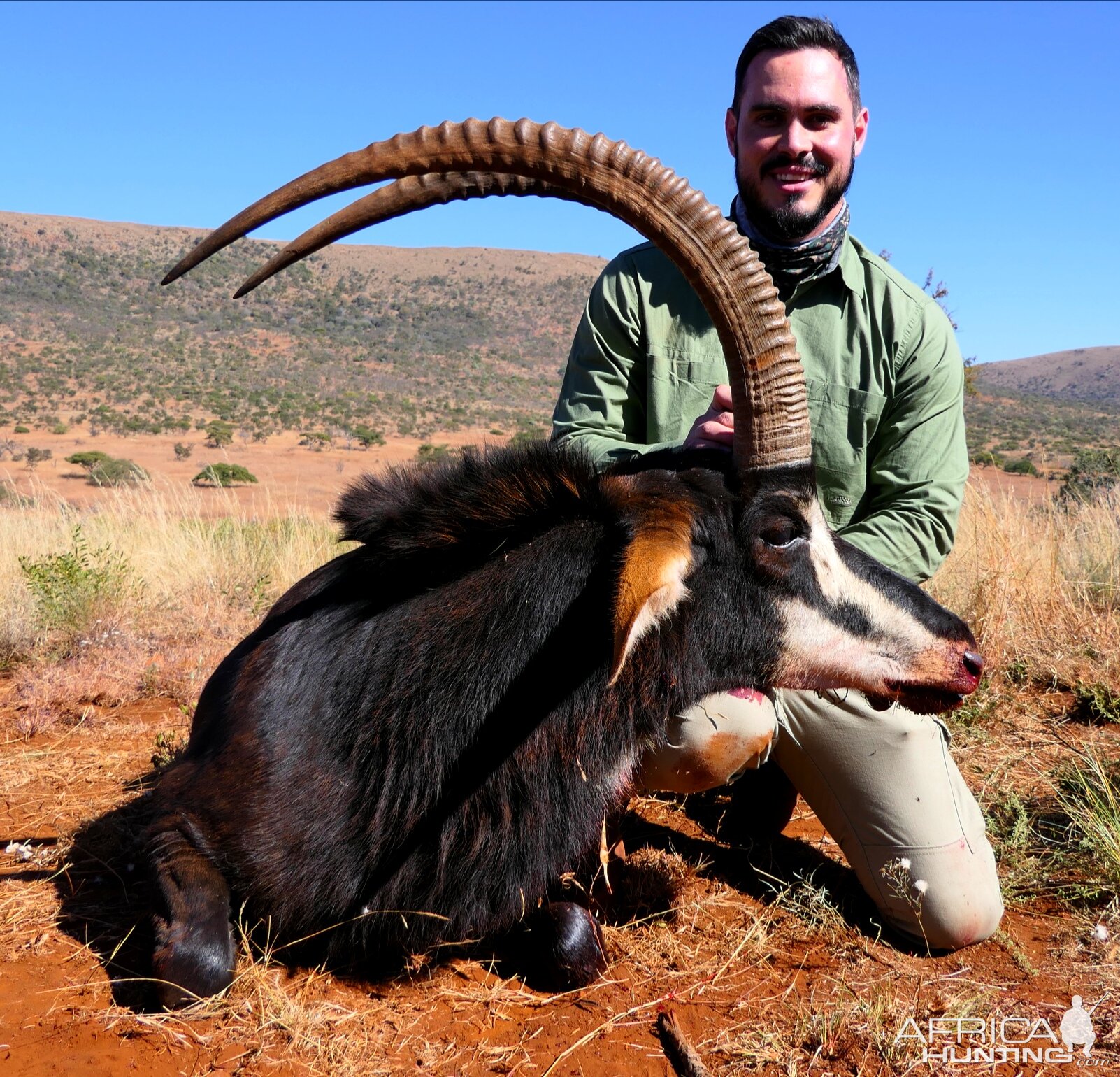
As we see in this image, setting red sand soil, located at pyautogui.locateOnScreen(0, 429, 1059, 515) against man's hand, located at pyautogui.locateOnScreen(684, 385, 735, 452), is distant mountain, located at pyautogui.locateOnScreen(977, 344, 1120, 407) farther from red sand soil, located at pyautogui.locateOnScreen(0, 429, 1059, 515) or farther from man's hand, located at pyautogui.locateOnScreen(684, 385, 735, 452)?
man's hand, located at pyautogui.locateOnScreen(684, 385, 735, 452)

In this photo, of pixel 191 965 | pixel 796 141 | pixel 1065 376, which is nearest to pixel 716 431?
pixel 796 141

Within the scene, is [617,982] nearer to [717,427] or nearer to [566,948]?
[566,948]

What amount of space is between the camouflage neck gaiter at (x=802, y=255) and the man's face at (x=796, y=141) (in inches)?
2.3

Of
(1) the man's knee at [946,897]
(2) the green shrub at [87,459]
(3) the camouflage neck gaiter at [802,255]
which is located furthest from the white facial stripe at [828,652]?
(2) the green shrub at [87,459]

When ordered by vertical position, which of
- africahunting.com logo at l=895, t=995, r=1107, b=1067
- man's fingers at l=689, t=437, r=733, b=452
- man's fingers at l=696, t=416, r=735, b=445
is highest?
man's fingers at l=696, t=416, r=735, b=445

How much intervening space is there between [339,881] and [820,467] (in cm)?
266

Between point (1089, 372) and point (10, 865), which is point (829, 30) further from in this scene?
point (1089, 372)

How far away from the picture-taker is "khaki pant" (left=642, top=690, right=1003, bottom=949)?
11.4 ft

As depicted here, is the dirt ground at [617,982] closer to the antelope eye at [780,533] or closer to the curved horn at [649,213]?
the antelope eye at [780,533]

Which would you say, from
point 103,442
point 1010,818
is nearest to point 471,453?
point 1010,818

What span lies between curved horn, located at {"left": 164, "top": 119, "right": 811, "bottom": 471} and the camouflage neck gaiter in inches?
54.1

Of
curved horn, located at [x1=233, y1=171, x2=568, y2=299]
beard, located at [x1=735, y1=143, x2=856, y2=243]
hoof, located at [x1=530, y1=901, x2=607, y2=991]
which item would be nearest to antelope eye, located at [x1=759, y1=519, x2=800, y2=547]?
curved horn, located at [x1=233, y1=171, x2=568, y2=299]

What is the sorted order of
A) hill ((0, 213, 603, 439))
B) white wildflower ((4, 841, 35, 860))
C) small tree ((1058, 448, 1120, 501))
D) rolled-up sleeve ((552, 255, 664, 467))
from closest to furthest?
white wildflower ((4, 841, 35, 860))
rolled-up sleeve ((552, 255, 664, 467))
small tree ((1058, 448, 1120, 501))
hill ((0, 213, 603, 439))

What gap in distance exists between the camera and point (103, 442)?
99.0ft
